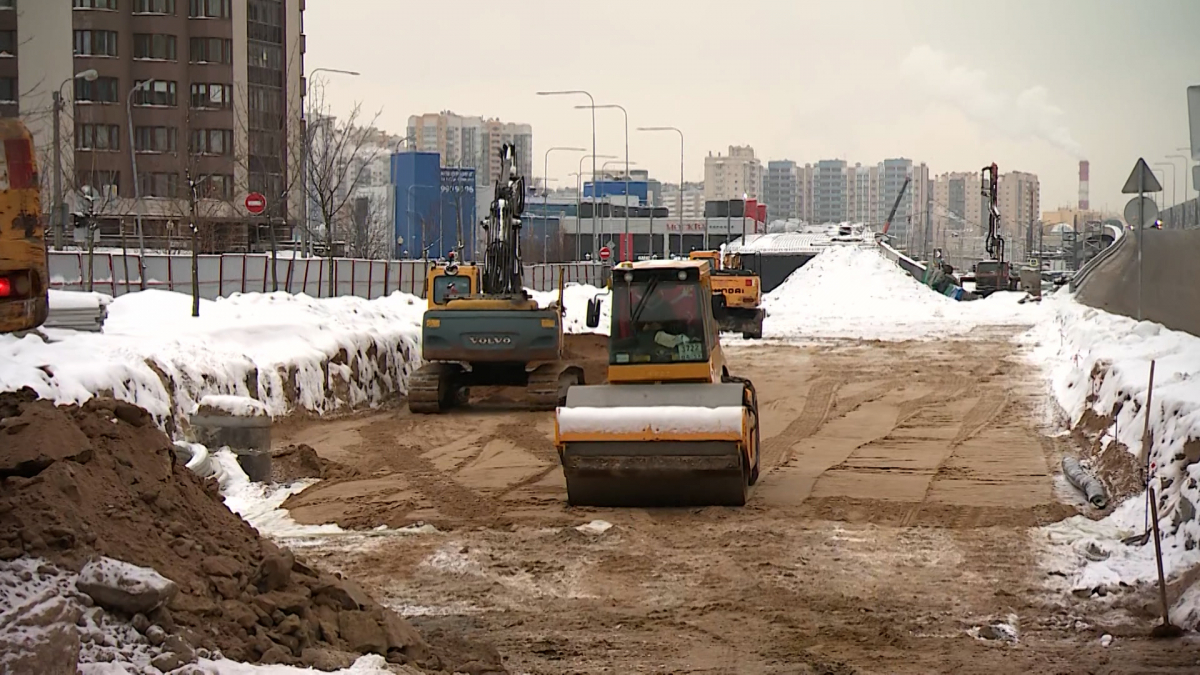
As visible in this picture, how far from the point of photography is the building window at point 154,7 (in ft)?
237

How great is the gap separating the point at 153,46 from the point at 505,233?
54.2 meters

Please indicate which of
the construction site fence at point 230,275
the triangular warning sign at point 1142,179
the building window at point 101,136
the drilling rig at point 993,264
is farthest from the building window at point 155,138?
the triangular warning sign at point 1142,179

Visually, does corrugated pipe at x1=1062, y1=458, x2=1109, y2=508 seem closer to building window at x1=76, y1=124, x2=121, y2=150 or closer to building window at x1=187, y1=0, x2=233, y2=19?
building window at x1=76, y1=124, x2=121, y2=150

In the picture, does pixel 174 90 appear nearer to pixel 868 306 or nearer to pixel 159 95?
pixel 159 95

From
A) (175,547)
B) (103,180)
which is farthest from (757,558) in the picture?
(103,180)

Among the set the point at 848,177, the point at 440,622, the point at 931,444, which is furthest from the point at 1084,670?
the point at 848,177

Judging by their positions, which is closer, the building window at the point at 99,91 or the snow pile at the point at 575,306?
the snow pile at the point at 575,306

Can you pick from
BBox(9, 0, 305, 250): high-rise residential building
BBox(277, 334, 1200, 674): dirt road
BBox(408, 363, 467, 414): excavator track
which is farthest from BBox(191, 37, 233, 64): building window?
BBox(277, 334, 1200, 674): dirt road

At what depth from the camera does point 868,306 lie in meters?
56.8

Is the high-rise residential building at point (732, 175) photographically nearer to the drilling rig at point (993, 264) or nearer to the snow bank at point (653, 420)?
the drilling rig at point (993, 264)

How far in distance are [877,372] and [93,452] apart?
2318cm

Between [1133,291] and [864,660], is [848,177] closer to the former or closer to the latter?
[1133,291]

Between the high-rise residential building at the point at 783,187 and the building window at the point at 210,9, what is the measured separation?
411 feet

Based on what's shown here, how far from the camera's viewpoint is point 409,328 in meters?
28.1
